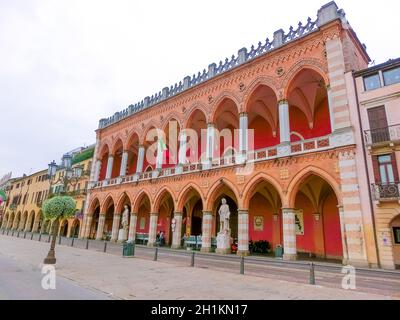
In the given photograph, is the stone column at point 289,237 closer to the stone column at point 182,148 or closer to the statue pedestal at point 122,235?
the stone column at point 182,148

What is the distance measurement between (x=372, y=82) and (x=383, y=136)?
293 cm

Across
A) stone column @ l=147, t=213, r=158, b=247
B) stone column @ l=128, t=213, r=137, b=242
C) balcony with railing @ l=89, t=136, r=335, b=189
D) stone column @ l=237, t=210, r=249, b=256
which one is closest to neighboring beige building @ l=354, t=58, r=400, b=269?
balcony with railing @ l=89, t=136, r=335, b=189

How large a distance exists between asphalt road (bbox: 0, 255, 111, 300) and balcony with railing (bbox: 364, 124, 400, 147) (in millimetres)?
12344

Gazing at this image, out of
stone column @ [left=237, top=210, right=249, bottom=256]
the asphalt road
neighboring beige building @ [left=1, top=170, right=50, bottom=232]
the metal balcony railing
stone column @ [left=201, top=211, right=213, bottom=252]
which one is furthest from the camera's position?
neighboring beige building @ [left=1, top=170, right=50, bottom=232]

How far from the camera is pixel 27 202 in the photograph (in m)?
46.6

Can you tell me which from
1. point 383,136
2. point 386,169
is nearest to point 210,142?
point 383,136

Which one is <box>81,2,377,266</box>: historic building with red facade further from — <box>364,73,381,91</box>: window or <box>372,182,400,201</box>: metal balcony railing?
<box>364,73,381,91</box>: window

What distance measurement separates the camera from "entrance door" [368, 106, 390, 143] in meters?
12.0

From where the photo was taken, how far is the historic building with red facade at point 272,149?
13.2 meters

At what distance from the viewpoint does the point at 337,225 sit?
16.2 meters

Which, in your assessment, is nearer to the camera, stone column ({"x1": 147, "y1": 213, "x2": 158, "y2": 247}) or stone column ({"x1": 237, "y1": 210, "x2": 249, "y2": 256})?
stone column ({"x1": 237, "y1": 210, "x2": 249, "y2": 256})

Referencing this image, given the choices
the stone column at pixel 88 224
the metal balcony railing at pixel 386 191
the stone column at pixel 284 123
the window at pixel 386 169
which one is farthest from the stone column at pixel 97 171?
the window at pixel 386 169

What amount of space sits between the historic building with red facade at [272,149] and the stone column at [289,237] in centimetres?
5
